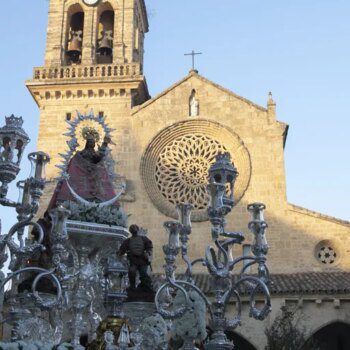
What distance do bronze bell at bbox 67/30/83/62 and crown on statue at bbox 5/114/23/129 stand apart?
1664 cm

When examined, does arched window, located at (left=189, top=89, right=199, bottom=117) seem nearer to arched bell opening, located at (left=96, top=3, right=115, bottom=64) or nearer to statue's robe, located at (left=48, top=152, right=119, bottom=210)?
arched bell opening, located at (left=96, top=3, right=115, bottom=64)

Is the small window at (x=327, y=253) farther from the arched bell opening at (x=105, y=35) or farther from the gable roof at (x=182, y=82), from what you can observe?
the arched bell opening at (x=105, y=35)

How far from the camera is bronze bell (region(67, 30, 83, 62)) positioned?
24609 millimetres

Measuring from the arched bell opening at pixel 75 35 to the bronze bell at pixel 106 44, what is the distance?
83 centimetres

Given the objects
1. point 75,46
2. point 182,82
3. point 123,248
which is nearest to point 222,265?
point 123,248

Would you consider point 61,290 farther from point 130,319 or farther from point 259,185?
point 259,185

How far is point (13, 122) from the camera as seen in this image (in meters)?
8.51

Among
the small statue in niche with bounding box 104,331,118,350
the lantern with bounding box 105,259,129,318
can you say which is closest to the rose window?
the lantern with bounding box 105,259,129,318

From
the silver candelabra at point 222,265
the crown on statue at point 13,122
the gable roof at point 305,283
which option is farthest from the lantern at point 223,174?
the gable roof at point 305,283

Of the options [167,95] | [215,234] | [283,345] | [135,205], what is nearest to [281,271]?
[283,345]

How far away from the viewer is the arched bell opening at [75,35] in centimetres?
2467

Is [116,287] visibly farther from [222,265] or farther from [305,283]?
[305,283]

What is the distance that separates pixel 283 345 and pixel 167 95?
10.8 metres

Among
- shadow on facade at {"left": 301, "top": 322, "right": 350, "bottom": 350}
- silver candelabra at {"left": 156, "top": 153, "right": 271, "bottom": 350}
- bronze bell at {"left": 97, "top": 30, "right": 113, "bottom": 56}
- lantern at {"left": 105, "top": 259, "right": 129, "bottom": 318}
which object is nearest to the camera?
silver candelabra at {"left": 156, "top": 153, "right": 271, "bottom": 350}
